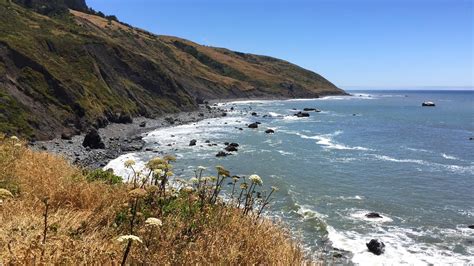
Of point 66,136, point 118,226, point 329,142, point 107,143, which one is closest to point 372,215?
point 118,226

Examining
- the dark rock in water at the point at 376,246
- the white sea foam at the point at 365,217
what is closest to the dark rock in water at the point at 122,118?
the white sea foam at the point at 365,217

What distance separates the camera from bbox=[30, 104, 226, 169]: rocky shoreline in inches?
1660

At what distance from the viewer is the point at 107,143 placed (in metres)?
52.3

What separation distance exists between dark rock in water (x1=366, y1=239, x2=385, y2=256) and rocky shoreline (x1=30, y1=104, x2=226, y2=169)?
18.3 meters

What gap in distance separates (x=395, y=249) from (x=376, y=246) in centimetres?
133

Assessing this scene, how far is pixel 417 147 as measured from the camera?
57.2 meters

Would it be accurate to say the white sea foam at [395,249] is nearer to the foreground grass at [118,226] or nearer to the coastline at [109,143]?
the foreground grass at [118,226]

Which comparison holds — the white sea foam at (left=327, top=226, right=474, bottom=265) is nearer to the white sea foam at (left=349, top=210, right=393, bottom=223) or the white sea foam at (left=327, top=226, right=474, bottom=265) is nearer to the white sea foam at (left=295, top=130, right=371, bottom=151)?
the white sea foam at (left=349, top=210, right=393, bottom=223)

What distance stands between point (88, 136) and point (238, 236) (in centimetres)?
4433

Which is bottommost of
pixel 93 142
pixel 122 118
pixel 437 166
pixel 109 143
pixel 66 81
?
pixel 437 166

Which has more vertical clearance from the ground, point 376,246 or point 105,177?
point 105,177

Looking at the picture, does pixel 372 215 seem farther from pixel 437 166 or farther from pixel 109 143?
pixel 109 143

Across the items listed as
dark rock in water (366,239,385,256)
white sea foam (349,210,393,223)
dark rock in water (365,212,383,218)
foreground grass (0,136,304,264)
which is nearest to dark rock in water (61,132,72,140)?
white sea foam (349,210,393,223)

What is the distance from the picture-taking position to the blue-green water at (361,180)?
22812 mm
